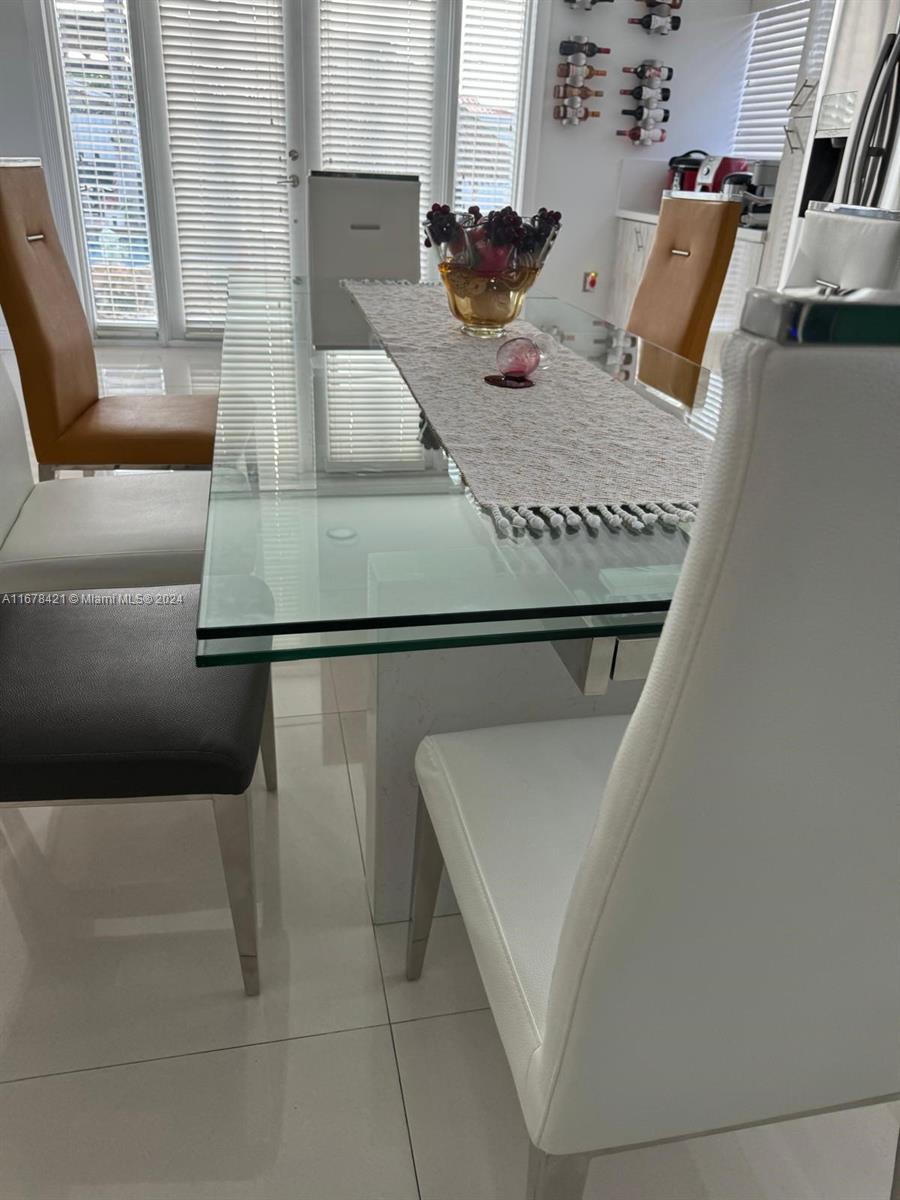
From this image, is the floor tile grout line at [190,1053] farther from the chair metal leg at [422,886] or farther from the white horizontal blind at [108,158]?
the white horizontal blind at [108,158]

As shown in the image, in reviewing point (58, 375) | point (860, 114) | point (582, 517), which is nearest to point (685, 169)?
point (860, 114)

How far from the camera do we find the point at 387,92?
4461 millimetres

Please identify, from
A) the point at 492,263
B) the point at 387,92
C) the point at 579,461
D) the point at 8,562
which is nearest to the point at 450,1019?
the point at 579,461

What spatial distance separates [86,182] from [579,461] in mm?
4271

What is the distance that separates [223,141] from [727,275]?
2.66 m

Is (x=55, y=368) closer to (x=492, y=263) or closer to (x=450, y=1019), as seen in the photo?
(x=492, y=263)

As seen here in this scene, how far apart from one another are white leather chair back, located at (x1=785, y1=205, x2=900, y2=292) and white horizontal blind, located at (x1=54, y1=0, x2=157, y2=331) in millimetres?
3546

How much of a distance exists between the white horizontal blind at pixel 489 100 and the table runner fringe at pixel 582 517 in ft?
13.8

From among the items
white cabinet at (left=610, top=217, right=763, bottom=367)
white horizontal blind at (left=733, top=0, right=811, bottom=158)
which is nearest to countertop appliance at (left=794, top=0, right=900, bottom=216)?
white cabinet at (left=610, top=217, right=763, bottom=367)

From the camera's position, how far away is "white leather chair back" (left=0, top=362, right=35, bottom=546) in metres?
1.50

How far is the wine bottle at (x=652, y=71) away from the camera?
4516 mm

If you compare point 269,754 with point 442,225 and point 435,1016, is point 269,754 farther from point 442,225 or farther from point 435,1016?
point 442,225

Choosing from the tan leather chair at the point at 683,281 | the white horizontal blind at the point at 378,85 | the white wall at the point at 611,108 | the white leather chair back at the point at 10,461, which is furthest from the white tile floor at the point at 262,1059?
the white wall at the point at 611,108

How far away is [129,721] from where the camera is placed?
106cm
